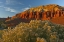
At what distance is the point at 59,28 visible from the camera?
722 inches

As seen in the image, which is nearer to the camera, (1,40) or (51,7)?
(1,40)

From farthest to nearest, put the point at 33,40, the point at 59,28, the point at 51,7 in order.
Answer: the point at 51,7
the point at 59,28
the point at 33,40

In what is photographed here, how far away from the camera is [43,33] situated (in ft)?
49.7

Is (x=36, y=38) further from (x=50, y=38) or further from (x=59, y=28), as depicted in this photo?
(x=59, y=28)

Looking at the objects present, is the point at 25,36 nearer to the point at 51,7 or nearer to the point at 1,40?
the point at 1,40

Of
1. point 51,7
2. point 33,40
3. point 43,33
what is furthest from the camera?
point 51,7

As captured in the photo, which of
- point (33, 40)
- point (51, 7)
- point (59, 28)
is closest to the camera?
point (33, 40)

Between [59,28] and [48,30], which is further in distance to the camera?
[59,28]

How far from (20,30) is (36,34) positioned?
97 centimetres

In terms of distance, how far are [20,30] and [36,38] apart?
43.7 inches

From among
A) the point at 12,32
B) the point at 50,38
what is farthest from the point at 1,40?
the point at 50,38

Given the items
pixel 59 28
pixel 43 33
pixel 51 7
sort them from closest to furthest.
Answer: pixel 43 33 → pixel 59 28 → pixel 51 7

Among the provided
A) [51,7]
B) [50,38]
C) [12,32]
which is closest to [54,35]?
[50,38]

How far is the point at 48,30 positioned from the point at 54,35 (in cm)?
88
